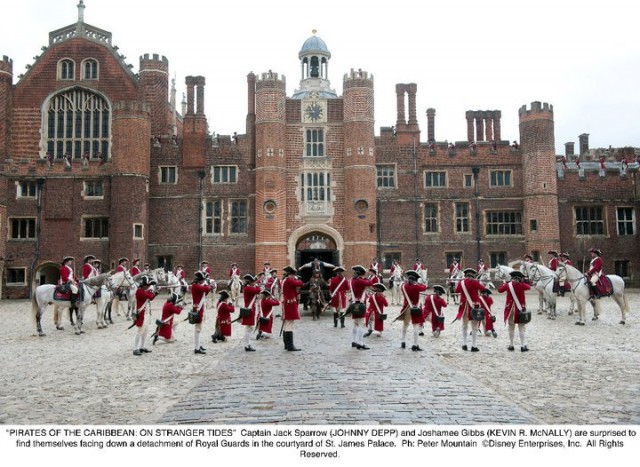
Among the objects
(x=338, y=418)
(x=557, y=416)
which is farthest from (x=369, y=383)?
(x=557, y=416)

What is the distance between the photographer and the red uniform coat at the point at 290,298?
12055 mm

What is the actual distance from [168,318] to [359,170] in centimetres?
2155

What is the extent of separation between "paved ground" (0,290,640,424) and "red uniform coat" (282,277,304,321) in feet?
2.72

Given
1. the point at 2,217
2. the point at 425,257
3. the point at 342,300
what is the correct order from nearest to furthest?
the point at 342,300, the point at 2,217, the point at 425,257

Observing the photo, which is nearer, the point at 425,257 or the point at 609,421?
the point at 609,421

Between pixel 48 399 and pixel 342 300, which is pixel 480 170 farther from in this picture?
pixel 48 399

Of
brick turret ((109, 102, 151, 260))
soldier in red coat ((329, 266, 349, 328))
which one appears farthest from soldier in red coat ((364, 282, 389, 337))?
brick turret ((109, 102, 151, 260))

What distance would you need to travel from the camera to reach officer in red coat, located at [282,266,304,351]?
12.0 meters

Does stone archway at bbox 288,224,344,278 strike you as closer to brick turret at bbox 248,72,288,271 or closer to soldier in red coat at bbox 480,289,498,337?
brick turret at bbox 248,72,288,271

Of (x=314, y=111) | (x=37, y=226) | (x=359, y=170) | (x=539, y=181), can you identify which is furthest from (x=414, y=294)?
(x=37, y=226)

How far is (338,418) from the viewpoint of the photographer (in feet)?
21.1

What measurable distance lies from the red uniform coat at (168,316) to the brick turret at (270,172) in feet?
62.8

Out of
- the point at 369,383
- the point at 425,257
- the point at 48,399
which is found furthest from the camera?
the point at 425,257

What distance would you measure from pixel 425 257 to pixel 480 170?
6.68m
